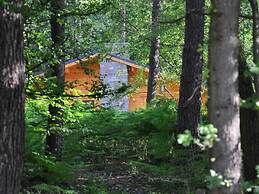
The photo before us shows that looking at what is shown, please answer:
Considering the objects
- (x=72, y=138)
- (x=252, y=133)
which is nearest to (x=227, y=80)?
(x=252, y=133)

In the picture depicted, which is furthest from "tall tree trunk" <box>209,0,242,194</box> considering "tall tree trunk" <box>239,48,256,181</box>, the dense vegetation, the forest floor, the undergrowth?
the forest floor

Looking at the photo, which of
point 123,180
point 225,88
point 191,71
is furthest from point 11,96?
point 191,71

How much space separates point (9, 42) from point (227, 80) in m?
3.96

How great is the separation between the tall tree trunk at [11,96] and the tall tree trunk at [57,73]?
200 centimetres

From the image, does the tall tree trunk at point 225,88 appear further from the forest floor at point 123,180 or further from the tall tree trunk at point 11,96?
the forest floor at point 123,180

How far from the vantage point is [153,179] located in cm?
1027

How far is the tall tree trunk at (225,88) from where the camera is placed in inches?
105

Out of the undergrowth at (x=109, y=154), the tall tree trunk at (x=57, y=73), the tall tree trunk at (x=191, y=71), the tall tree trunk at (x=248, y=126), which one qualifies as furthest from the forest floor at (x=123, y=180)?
the tall tree trunk at (x=248, y=126)

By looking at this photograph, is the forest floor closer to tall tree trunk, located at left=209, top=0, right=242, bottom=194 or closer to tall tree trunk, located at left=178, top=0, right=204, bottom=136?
tall tree trunk, located at left=178, top=0, right=204, bottom=136

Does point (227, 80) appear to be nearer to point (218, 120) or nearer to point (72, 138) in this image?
point (218, 120)

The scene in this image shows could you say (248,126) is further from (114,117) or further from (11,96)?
(114,117)

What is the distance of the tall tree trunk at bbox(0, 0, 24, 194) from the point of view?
6.12 metres

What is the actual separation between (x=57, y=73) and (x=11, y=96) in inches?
160

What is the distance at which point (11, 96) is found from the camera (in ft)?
20.3
